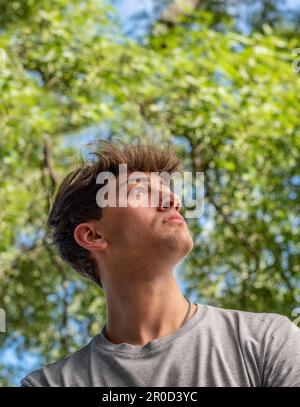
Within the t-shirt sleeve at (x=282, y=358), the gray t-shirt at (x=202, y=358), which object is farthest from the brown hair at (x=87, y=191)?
the t-shirt sleeve at (x=282, y=358)

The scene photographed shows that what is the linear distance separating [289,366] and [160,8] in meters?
3.77

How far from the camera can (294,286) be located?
3549 mm

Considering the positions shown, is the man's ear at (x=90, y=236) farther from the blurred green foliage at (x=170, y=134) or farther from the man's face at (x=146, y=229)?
the blurred green foliage at (x=170, y=134)

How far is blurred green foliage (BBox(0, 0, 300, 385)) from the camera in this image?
3541mm

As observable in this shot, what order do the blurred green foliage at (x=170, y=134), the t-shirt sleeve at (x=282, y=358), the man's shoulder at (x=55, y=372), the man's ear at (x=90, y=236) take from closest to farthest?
1. the t-shirt sleeve at (x=282, y=358)
2. the man's shoulder at (x=55, y=372)
3. the man's ear at (x=90, y=236)
4. the blurred green foliage at (x=170, y=134)

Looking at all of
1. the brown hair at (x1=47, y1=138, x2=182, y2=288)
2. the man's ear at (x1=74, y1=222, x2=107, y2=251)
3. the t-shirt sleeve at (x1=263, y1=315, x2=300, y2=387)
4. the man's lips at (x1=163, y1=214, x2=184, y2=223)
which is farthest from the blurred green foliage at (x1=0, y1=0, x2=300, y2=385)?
the t-shirt sleeve at (x1=263, y1=315, x2=300, y2=387)

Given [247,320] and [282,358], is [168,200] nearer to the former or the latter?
[247,320]

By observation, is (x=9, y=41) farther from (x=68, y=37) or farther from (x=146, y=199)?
(x=146, y=199)

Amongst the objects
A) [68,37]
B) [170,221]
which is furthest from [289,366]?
[68,37]

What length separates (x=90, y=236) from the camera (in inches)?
53.8

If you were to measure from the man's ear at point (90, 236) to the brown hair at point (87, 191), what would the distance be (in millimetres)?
18

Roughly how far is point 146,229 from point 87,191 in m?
0.21

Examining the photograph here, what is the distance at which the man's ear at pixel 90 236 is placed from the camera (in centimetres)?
134

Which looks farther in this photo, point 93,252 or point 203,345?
point 93,252
